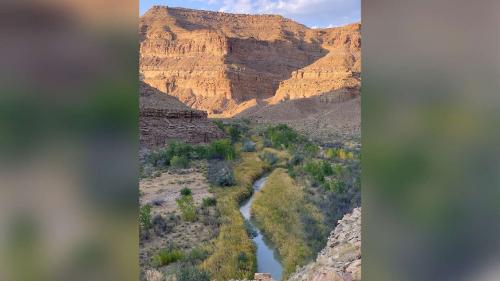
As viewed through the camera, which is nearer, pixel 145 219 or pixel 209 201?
pixel 145 219

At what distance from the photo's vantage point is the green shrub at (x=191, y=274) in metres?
7.04

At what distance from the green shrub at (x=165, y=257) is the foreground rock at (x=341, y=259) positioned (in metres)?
1.87

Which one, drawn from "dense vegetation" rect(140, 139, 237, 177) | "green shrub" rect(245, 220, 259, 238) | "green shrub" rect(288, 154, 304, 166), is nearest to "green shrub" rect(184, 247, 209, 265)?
"green shrub" rect(245, 220, 259, 238)

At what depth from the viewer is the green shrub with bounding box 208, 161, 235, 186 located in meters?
13.9

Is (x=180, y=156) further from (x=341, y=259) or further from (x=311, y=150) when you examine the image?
(x=341, y=259)

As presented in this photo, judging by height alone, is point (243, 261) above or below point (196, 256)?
below

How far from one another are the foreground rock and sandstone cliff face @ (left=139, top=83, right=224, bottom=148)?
14.1 metres

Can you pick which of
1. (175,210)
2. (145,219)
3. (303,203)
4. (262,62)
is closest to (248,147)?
(303,203)

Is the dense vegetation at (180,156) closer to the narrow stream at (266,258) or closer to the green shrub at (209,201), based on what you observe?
the green shrub at (209,201)
